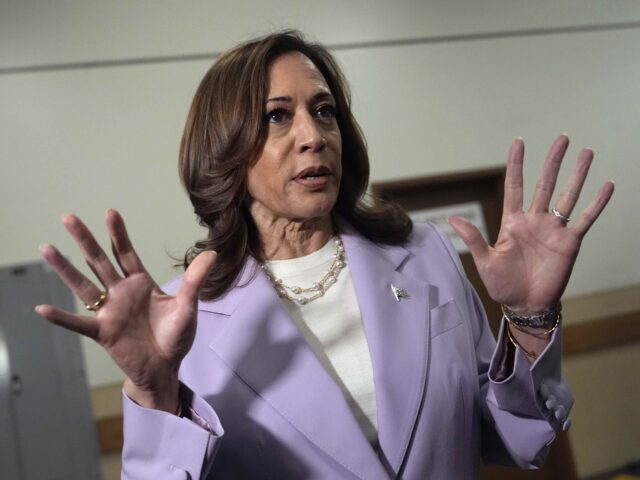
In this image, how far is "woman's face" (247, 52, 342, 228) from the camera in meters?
1.29

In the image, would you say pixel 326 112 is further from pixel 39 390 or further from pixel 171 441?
pixel 39 390

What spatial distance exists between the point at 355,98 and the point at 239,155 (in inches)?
96.0

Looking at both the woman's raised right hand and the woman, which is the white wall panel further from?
the woman's raised right hand

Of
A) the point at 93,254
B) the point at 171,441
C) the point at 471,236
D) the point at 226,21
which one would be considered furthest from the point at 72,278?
the point at 226,21

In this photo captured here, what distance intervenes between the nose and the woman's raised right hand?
359 mm

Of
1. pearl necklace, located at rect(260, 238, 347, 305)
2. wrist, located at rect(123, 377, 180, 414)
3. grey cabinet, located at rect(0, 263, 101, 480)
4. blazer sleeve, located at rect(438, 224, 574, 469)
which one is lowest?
grey cabinet, located at rect(0, 263, 101, 480)

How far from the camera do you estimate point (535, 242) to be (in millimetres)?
1134

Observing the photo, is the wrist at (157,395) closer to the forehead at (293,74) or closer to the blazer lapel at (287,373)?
the blazer lapel at (287,373)

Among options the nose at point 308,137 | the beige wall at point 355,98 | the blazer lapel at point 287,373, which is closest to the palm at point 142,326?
the blazer lapel at point 287,373

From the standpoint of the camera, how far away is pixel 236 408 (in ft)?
3.86

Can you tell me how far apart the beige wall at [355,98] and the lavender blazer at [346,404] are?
6.58 feet

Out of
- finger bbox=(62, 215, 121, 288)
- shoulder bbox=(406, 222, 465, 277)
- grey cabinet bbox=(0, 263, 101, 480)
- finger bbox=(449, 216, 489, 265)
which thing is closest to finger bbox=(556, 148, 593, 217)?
finger bbox=(449, 216, 489, 265)

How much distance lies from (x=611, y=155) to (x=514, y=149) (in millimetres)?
3301

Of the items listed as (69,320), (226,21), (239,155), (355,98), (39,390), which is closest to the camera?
(69,320)
